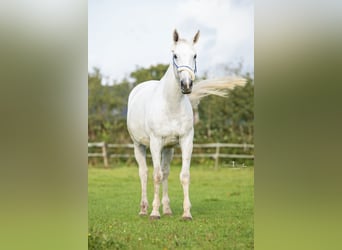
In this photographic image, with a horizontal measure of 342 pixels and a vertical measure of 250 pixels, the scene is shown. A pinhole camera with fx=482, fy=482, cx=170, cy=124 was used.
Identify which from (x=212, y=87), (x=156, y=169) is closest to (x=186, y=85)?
(x=212, y=87)

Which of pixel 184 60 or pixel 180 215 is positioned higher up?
pixel 184 60

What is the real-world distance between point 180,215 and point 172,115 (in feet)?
3.31

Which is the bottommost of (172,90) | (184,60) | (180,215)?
(180,215)

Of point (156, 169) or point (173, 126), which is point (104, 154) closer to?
point (156, 169)

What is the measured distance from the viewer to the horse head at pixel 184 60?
4324 mm

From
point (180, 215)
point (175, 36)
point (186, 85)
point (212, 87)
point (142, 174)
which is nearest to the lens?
point (186, 85)

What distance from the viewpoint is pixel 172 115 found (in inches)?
186

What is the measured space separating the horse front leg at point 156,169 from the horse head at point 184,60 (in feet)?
2.35
